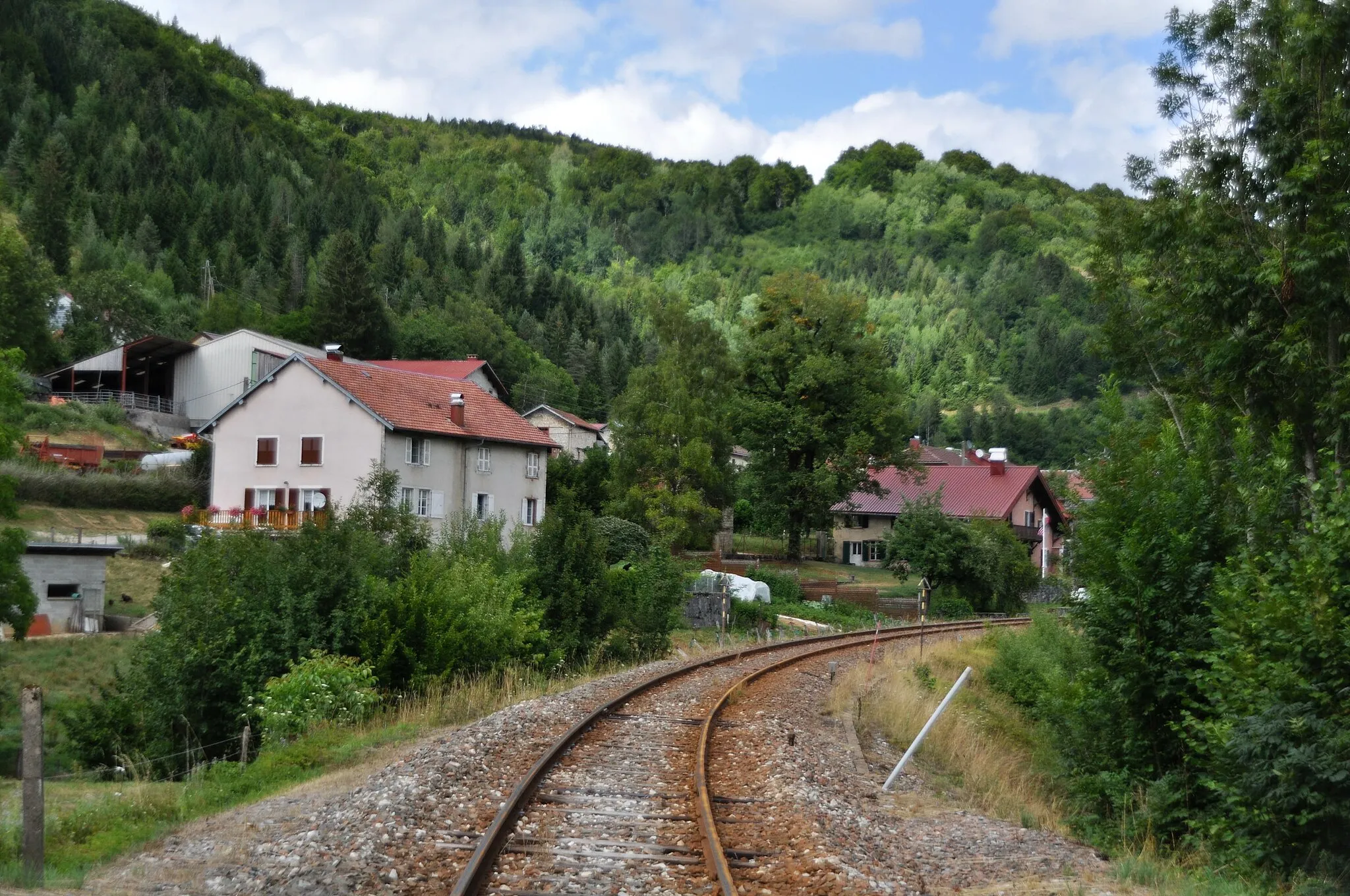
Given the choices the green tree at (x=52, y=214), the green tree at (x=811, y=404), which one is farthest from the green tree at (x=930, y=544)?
the green tree at (x=52, y=214)

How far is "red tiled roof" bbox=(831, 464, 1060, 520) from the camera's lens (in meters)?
64.4

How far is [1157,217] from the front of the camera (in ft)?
56.6

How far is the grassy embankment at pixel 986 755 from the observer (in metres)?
9.11

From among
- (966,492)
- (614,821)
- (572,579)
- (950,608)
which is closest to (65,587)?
(572,579)

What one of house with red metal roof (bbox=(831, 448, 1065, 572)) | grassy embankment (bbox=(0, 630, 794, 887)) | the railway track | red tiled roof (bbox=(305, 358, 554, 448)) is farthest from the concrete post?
house with red metal roof (bbox=(831, 448, 1065, 572))

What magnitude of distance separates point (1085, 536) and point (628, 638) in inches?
604

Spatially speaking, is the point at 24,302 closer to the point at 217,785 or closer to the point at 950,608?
→ the point at 950,608

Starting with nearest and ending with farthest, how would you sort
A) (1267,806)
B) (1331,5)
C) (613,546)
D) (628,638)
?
(1267,806) → (1331,5) → (628,638) → (613,546)

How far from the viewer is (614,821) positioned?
918cm

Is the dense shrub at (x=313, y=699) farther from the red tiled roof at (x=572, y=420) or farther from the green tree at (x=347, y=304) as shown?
the green tree at (x=347, y=304)

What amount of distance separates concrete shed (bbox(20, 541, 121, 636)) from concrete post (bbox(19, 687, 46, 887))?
106 feet

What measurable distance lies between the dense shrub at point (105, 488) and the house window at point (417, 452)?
1361 centimetres

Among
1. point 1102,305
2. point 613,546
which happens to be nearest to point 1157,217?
point 1102,305

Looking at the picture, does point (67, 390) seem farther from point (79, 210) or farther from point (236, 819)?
point (236, 819)
